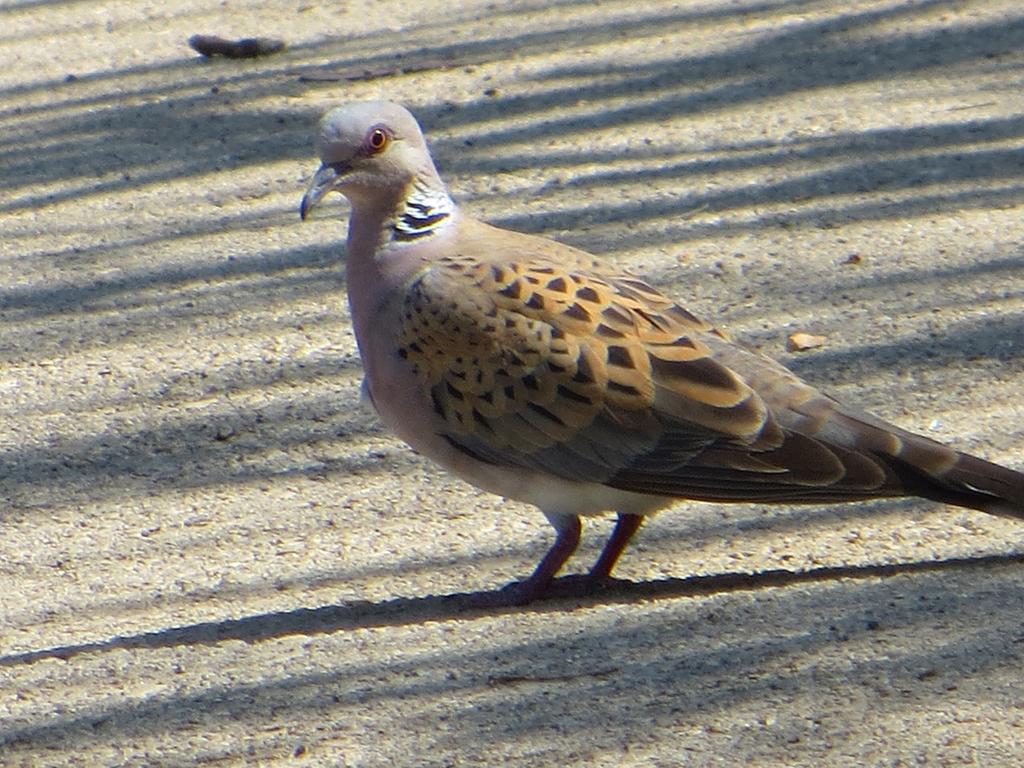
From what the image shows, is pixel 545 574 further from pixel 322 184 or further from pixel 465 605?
pixel 322 184

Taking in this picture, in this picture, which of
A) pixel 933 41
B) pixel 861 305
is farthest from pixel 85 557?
pixel 933 41

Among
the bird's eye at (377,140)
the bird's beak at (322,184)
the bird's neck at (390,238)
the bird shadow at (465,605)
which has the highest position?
the bird's eye at (377,140)

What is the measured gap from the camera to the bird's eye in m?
4.64

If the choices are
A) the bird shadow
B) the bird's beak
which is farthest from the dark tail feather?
the bird's beak

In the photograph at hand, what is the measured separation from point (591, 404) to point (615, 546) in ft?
1.33

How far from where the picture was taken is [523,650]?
376 centimetres

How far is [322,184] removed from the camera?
4656 mm

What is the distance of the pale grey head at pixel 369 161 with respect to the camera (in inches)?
183

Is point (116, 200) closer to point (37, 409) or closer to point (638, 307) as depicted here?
point (37, 409)

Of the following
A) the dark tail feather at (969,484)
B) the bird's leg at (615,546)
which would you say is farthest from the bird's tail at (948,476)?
the bird's leg at (615,546)

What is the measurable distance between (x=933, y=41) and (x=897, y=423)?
4064 mm

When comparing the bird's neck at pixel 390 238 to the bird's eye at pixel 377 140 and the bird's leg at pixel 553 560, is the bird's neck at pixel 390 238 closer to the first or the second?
the bird's eye at pixel 377 140

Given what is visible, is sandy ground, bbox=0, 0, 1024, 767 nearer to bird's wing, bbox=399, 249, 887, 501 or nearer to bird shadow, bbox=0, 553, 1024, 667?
bird shadow, bbox=0, 553, 1024, 667

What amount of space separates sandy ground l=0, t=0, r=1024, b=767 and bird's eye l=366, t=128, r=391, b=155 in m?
0.99
